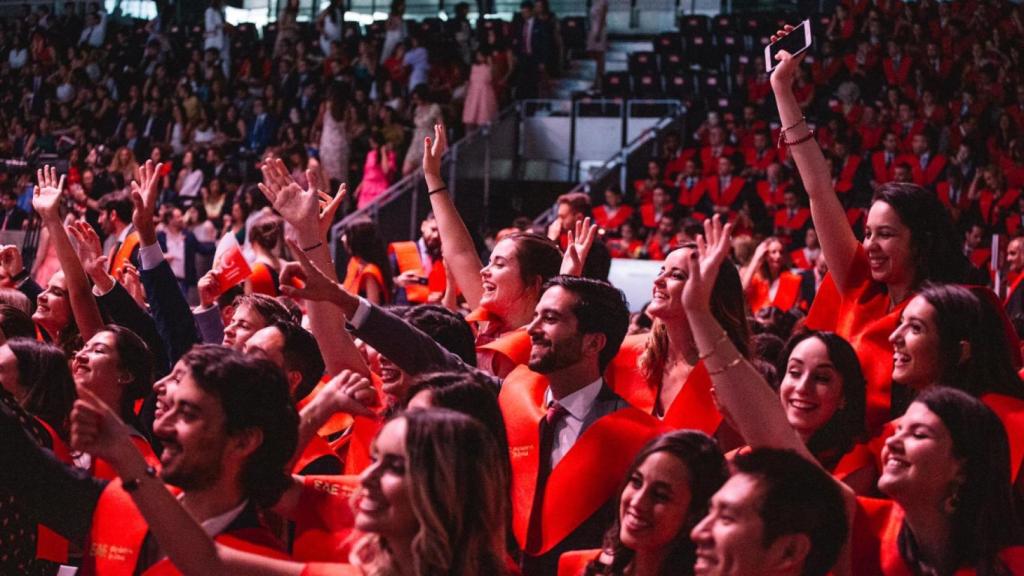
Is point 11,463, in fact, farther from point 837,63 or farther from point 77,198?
point 837,63

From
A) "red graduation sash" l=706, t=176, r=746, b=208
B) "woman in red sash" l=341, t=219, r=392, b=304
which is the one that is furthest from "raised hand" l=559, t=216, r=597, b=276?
"red graduation sash" l=706, t=176, r=746, b=208

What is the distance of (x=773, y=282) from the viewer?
347 inches

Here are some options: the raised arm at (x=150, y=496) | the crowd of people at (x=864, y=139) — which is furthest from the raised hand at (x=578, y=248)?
the crowd of people at (x=864, y=139)

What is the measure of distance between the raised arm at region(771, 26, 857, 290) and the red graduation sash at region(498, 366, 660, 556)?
853 millimetres

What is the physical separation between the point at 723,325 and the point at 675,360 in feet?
0.61

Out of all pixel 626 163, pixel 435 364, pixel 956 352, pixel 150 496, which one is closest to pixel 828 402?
pixel 956 352

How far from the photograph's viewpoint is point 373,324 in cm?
347

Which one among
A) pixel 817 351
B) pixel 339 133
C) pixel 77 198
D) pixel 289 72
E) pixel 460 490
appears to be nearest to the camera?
pixel 460 490

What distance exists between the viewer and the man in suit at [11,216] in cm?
967

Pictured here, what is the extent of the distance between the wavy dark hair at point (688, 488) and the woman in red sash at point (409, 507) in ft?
1.40

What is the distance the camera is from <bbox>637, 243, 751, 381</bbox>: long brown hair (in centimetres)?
397

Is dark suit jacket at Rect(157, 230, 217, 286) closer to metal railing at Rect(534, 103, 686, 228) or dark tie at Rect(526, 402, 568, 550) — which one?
metal railing at Rect(534, 103, 686, 228)

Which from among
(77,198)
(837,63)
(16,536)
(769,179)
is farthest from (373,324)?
(837,63)

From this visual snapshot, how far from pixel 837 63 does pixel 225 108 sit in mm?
6802
